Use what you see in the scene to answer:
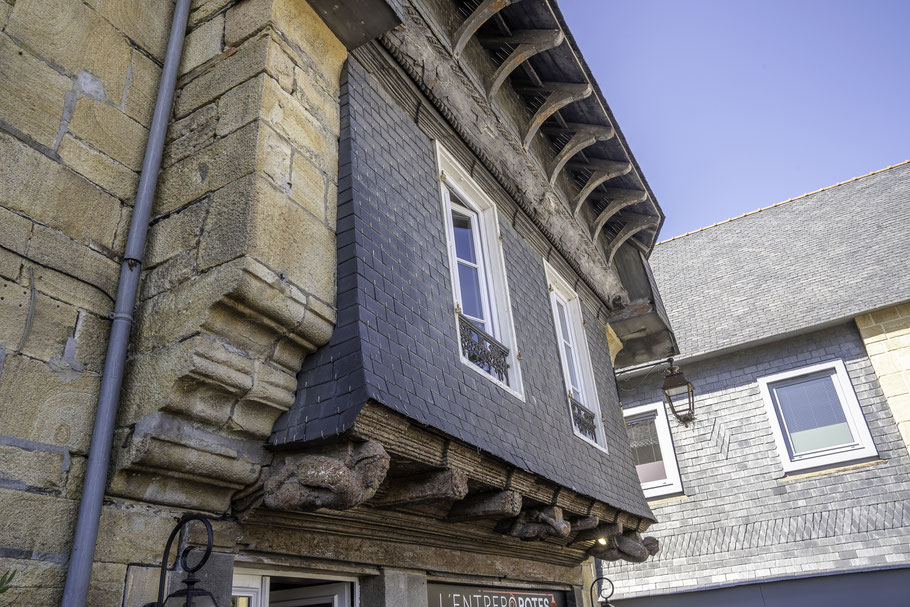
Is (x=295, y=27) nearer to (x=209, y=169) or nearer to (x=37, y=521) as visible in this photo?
(x=209, y=169)

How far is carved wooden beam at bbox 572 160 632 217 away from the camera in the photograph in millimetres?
7078

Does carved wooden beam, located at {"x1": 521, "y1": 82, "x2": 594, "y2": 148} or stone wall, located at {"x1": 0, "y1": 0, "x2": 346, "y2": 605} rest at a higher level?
carved wooden beam, located at {"x1": 521, "y1": 82, "x2": 594, "y2": 148}

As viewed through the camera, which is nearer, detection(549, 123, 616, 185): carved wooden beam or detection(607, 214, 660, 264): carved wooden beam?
detection(549, 123, 616, 185): carved wooden beam

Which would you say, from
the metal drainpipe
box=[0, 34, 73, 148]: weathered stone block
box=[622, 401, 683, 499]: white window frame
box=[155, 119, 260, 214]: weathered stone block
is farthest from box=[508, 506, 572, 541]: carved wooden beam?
box=[622, 401, 683, 499]: white window frame

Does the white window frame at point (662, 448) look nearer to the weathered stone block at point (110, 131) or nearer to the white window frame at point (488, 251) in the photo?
the white window frame at point (488, 251)

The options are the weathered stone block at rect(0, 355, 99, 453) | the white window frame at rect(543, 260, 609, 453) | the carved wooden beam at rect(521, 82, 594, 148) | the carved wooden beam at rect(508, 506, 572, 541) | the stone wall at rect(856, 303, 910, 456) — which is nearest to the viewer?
the weathered stone block at rect(0, 355, 99, 453)

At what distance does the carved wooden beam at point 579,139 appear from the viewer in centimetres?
657

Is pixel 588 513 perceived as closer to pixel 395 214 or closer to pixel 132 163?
pixel 395 214

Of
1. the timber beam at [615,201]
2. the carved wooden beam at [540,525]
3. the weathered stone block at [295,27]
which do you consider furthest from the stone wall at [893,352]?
the weathered stone block at [295,27]

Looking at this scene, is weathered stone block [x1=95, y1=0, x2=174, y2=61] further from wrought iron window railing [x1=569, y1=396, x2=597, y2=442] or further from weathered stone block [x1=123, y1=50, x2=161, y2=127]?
wrought iron window railing [x1=569, y1=396, x2=597, y2=442]

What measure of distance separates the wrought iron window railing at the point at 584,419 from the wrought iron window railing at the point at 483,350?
1311 millimetres

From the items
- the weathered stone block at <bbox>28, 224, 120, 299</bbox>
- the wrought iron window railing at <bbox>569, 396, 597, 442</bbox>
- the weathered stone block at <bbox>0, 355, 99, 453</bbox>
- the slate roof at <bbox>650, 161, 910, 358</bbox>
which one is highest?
the slate roof at <bbox>650, 161, 910, 358</bbox>

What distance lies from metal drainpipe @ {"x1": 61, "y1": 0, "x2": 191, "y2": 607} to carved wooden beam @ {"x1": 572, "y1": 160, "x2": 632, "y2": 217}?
428 centimetres

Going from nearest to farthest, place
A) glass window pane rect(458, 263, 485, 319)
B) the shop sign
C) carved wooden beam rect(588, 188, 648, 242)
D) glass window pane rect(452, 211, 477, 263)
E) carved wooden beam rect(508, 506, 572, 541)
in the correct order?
the shop sign → carved wooden beam rect(508, 506, 572, 541) → glass window pane rect(458, 263, 485, 319) → glass window pane rect(452, 211, 477, 263) → carved wooden beam rect(588, 188, 648, 242)
